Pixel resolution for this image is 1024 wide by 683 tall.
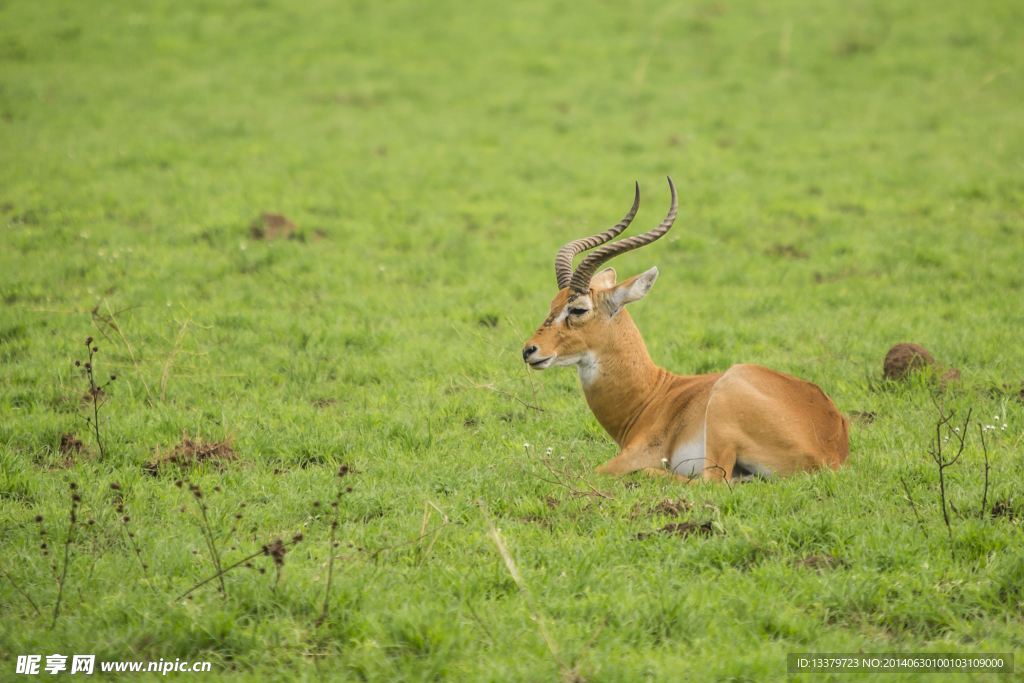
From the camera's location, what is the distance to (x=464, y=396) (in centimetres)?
775

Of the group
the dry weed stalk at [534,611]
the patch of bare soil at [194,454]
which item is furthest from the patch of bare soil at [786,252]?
the patch of bare soil at [194,454]

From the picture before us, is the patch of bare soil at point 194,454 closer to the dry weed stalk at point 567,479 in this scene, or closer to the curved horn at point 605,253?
the dry weed stalk at point 567,479

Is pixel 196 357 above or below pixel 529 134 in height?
below

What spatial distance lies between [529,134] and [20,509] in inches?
482

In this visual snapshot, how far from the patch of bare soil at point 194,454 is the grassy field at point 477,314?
7 cm

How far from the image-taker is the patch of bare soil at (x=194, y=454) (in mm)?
6160

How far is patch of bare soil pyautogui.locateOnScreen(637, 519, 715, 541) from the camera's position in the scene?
5094 mm

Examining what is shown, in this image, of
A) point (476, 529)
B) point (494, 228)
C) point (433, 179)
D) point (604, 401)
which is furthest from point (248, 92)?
point (476, 529)

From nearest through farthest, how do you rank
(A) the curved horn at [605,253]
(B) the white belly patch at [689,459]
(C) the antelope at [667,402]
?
(C) the antelope at [667,402] → (B) the white belly patch at [689,459] → (A) the curved horn at [605,253]

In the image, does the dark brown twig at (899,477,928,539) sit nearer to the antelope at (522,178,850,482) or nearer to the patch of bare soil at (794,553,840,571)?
the antelope at (522,178,850,482)

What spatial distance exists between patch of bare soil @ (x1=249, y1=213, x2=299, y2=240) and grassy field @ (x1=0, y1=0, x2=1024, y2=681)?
0.18 feet

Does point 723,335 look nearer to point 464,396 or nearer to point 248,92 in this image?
point 464,396

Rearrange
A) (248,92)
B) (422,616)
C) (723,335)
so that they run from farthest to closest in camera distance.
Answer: (248,92) < (723,335) < (422,616)

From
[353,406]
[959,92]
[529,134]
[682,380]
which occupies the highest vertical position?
[959,92]
